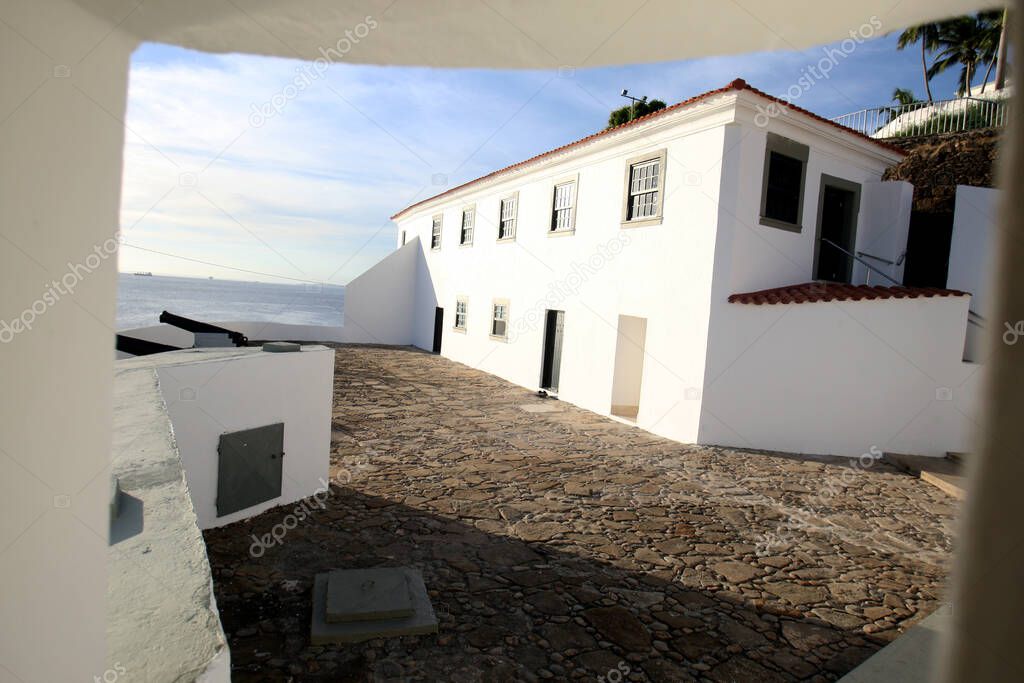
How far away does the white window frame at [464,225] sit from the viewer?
20.8 meters

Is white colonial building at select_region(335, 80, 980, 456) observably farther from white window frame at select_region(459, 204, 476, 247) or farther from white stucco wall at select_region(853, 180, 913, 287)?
white window frame at select_region(459, 204, 476, 247)

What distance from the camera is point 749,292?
10.9m

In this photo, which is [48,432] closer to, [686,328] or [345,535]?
[345,535]

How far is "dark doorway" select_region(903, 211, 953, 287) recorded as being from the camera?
14484mm

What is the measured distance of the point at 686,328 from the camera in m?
11.1

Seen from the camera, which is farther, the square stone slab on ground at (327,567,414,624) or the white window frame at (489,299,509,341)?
the white window frame at (489,299,509,341)

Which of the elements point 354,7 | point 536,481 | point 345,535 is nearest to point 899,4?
point 354,7

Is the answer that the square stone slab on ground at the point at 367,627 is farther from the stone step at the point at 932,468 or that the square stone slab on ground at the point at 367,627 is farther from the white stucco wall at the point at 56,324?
the stone step at the point at 932,468

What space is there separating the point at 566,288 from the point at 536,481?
737cm

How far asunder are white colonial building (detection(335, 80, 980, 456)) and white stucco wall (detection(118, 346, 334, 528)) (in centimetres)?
691

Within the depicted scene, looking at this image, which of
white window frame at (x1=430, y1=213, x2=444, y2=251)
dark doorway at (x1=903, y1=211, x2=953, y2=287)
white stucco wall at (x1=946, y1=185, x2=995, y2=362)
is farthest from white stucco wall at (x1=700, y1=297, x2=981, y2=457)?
white window frame at (x1=430, y1=213, x2=444, y2=251)

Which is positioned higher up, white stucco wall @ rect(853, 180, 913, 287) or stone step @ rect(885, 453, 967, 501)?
white stucco wall @ rect(853, 180, 913, 287)

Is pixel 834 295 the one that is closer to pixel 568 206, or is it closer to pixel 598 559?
pixel 568 206

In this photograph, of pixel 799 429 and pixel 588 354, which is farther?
pixel 588 354
